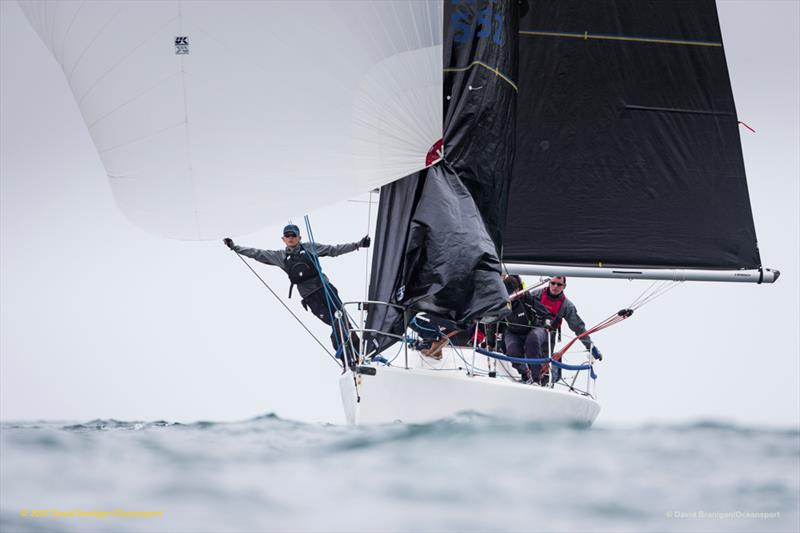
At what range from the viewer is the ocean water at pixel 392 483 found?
3.84 m

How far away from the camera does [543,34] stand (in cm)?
1124

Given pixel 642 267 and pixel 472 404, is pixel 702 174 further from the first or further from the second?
pixel 472 404

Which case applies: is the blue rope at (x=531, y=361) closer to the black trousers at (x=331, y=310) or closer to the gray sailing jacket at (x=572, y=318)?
the gray sailing jacket at (x=572, y=318)

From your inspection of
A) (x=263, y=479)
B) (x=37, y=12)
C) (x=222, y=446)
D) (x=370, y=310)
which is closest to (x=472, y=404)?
(x=370, y=310)

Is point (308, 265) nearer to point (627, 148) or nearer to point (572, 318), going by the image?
point (572, 318)

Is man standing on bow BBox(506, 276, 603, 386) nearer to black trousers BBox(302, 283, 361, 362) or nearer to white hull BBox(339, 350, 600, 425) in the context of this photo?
white hull BBox(339, 350, 600, 425)

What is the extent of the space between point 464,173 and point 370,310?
1.39m

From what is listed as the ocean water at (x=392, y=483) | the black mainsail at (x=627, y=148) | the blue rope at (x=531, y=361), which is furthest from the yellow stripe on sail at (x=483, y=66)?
the ocean water at (x=392, y=483)

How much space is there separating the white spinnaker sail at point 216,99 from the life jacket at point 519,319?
2.65 m

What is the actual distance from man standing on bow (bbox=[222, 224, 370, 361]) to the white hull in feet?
2.44

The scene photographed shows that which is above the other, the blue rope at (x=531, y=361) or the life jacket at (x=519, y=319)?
the life jacket at (x=519, y=319)

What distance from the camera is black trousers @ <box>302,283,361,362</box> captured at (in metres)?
8.78

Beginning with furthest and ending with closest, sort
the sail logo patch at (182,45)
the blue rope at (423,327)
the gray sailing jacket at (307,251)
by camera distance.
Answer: the gray sailing jacket at (307,251), the blue rope at (423,327), the sail logo patch at (182,45)

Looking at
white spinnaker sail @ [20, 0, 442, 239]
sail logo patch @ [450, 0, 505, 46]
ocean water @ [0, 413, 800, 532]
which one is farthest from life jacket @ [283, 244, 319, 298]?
ocean water @ [0, 413, 800, 532]
